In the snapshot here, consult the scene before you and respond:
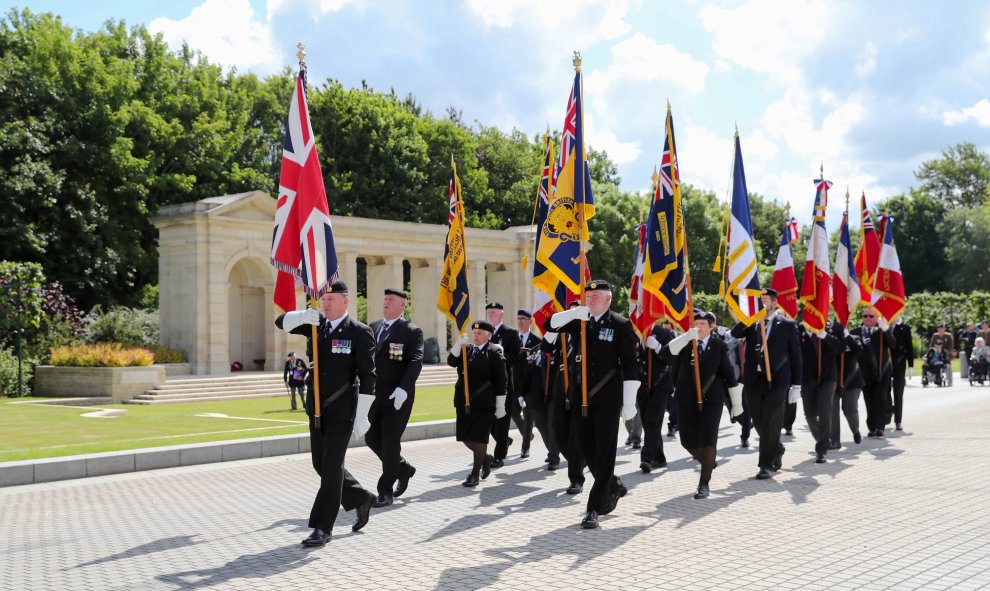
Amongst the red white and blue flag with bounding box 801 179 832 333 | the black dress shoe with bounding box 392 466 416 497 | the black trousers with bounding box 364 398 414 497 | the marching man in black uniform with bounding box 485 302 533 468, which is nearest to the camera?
the black trousers with bounding box 364 398 414 497

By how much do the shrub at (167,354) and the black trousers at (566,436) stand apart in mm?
22676

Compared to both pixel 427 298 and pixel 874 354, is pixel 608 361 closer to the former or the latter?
pixel 874 354

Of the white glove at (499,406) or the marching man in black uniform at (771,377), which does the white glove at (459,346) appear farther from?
the marching man in black uniform at (771,377)

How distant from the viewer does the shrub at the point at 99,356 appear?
26.2 m

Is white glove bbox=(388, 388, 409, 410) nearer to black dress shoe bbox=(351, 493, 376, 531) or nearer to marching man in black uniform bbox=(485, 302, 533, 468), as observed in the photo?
black dress shoe bbox=(351, 493, 376, 531)

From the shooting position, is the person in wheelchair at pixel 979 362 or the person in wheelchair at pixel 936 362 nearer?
the person in wheelchair at pixel 936 362

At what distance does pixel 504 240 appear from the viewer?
1657 inches

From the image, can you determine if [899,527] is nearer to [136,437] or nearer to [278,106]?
[136,437]

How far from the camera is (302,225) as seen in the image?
9164mm

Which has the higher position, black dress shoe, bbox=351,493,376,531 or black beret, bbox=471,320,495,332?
black beret, bbox=471,320,495,332

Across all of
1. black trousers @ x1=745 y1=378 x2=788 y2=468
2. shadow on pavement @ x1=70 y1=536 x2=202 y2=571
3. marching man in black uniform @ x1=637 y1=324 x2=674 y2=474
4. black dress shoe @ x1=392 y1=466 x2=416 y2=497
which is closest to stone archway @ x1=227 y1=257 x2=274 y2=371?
marching man in black uniform @ x1=637 y1=324 x2=674 y2=474

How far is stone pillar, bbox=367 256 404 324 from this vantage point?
38.1m

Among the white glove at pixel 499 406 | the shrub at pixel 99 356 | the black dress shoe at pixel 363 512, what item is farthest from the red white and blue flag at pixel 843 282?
the shrub at pixel 99 356

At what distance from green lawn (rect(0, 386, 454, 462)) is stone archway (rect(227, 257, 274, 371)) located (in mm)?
10732
